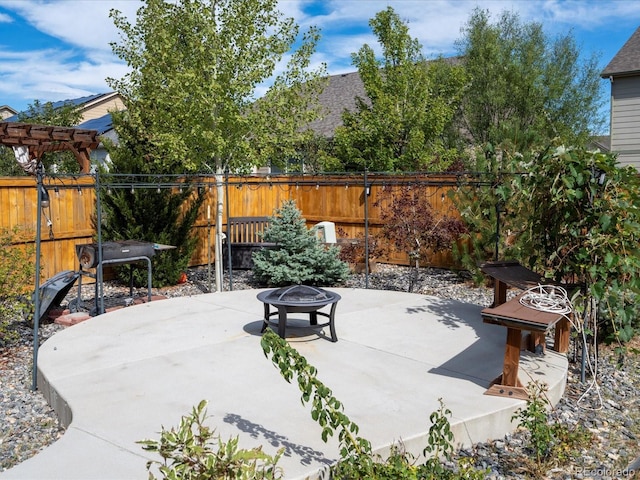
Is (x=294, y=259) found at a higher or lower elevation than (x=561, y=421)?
higher

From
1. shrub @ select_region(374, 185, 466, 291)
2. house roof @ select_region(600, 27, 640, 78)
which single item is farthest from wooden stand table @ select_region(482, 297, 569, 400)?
house roof @ select_region(600, 27, 640, 78)

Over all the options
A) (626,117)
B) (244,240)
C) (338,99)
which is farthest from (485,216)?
(338,99)

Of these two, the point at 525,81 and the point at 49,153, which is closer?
the point at 525,81

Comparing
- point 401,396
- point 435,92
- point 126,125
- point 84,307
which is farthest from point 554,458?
point 435,92

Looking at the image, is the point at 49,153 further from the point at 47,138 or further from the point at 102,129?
the point at 47,138

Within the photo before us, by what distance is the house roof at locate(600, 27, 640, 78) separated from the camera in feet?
44.5

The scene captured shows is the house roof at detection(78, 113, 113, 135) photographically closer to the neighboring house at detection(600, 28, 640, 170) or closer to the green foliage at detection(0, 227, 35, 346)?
the neighboring house at detection(600, 28, 640, 170)

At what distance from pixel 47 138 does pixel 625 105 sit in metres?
13.0

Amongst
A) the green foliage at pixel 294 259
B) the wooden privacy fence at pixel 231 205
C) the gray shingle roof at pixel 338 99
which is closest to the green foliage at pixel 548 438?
the wooden privacy fence at pixel 231 205

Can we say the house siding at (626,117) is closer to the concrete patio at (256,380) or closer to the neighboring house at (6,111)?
the concrete patio at (256,380)

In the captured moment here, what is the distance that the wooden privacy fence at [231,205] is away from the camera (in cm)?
911

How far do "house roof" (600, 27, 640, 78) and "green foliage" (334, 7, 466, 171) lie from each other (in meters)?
3.45

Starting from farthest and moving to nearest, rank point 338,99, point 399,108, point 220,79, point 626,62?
1. point 338,99
2. point 399,108
3. point 626,62
4. point 220,79

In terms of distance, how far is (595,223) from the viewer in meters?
4.90
